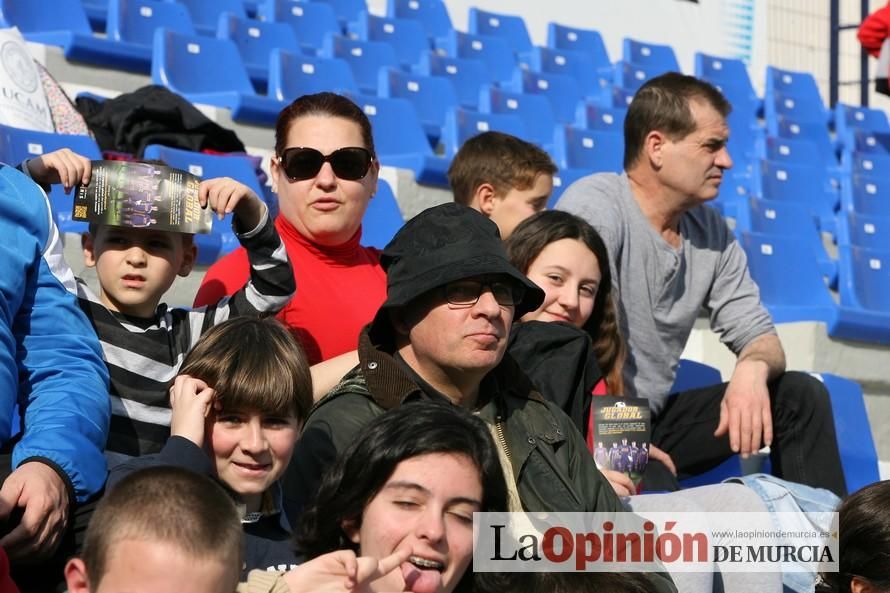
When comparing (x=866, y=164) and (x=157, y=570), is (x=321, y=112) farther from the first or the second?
(x=866, y=164)

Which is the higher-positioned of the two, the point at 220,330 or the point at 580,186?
the point at 580,186

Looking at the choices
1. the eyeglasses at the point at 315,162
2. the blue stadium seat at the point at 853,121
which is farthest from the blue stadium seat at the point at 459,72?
the eyeglasses at the point at 315,162

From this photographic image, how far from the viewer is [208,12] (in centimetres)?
756

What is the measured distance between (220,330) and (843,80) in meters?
10.2

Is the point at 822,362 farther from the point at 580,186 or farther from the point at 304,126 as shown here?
the point at 304,126

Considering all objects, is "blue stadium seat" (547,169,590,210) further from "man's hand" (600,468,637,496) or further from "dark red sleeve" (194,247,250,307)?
"man's hand" (600,468,637,496)

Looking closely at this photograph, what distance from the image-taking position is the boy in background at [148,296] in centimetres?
264

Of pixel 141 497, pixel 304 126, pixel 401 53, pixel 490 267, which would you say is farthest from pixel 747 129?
pixel 141 497

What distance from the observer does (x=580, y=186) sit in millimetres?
3918

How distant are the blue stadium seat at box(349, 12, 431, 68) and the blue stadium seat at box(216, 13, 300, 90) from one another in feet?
2.95

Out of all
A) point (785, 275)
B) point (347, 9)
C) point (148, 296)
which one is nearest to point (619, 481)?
point (148, 296)

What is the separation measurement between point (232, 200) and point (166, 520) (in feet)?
3.77

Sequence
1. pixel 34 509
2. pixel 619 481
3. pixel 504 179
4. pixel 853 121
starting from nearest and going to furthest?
pixel 34 509 < pixel 619 481 < pixel 504 179 < pixel 853 121

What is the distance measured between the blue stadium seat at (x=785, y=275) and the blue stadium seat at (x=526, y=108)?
1806 millimetres
